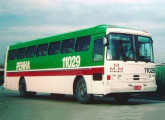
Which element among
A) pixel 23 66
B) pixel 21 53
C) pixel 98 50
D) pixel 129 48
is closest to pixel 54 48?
pixel 23 66

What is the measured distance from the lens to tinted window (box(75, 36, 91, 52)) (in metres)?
15.9

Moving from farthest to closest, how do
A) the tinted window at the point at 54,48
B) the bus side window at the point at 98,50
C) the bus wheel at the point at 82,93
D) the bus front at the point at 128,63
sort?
1. the tinted window at the point at 54,48
2. the bus wheel at the point at 82,93
3. the bus side window at the point at 98,50
4. the bus front at the point at 128,63

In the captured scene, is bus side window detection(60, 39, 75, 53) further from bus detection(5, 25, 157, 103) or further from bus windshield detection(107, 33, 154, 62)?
bus windshield detection(107, 33, 154, 62)

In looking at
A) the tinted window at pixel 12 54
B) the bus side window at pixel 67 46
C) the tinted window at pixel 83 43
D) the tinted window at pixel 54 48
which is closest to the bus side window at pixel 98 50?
the tinted window at pixel 83 43

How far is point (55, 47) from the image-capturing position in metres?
18.6


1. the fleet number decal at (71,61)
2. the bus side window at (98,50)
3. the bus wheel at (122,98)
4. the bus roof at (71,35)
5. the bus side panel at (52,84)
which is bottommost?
the bus wheel at (122,98)

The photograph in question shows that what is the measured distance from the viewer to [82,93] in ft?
52.0

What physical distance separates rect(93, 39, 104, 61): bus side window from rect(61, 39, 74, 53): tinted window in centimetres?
200

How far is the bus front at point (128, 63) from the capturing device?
14461 mm

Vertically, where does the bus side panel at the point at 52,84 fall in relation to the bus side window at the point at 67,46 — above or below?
below

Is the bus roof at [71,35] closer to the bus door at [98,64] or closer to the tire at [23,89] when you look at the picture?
the bus door at [98,64]

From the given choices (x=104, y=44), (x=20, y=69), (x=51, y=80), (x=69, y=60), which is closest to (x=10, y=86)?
(x=20, y=69)

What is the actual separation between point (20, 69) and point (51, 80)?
446 centimetres

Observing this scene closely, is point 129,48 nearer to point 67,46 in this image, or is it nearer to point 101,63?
point 101,63
